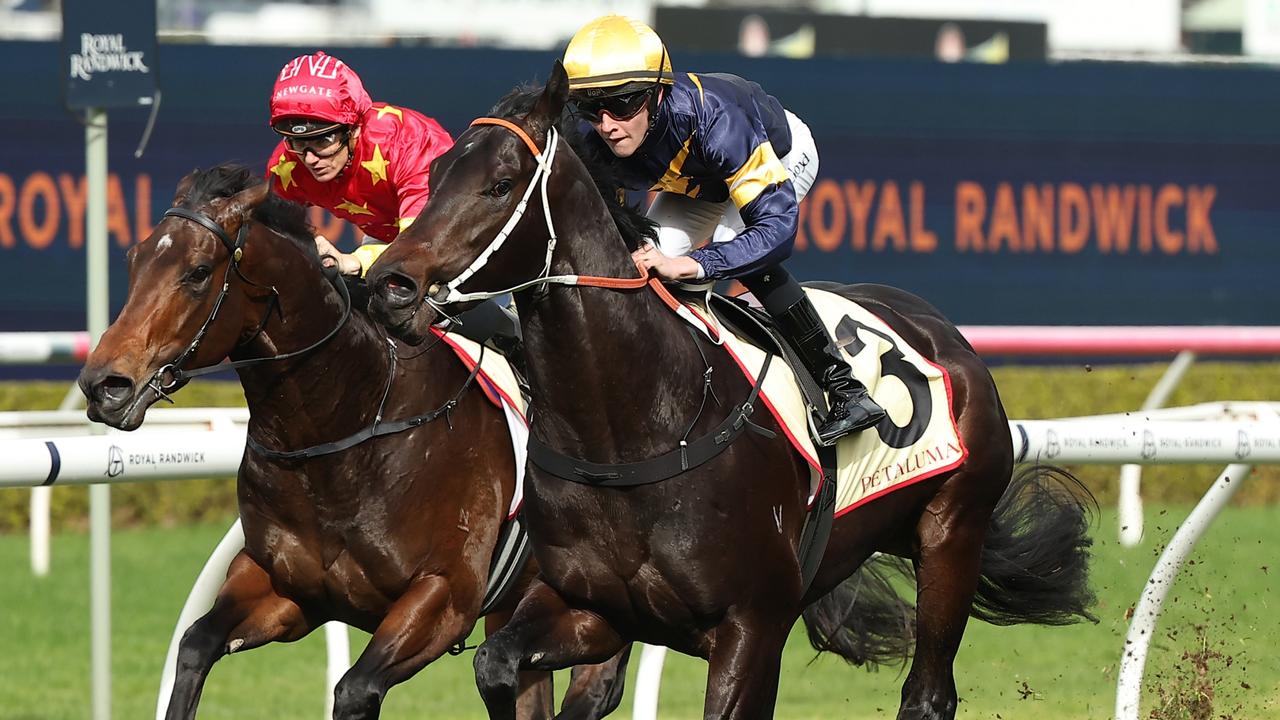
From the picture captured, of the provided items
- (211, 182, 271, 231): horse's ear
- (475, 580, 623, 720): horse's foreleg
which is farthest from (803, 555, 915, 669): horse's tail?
(211, 182, 271, 231): horse's ear

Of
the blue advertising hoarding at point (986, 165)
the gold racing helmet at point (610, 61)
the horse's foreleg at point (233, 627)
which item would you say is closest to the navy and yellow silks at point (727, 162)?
the gold racing helmet at point (610, 61)

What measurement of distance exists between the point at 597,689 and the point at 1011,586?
1.08 m

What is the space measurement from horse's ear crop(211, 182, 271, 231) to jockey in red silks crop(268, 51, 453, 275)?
0.66 ft

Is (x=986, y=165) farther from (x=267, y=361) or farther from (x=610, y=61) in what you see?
(x=610, y=61)

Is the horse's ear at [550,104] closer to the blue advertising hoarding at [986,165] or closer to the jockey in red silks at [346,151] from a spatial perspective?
the jockey in red silks at [346,151]

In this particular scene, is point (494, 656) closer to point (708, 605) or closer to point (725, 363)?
point (708, 605)

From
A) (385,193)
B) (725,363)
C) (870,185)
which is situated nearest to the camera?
(725,363)

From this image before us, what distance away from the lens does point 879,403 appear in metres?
3.84

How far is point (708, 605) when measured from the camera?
128 inches

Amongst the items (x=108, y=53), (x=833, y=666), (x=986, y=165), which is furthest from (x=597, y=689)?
(x=986, y=165)

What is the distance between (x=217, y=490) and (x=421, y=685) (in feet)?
12.1

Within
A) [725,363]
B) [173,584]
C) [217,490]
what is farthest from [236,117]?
[725,363]

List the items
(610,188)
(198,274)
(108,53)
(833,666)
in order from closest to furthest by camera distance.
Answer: (610,188) → (198,274) → (108,53) → (833,666)

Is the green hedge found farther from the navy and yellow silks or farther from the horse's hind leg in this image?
the navy and yellow silks
